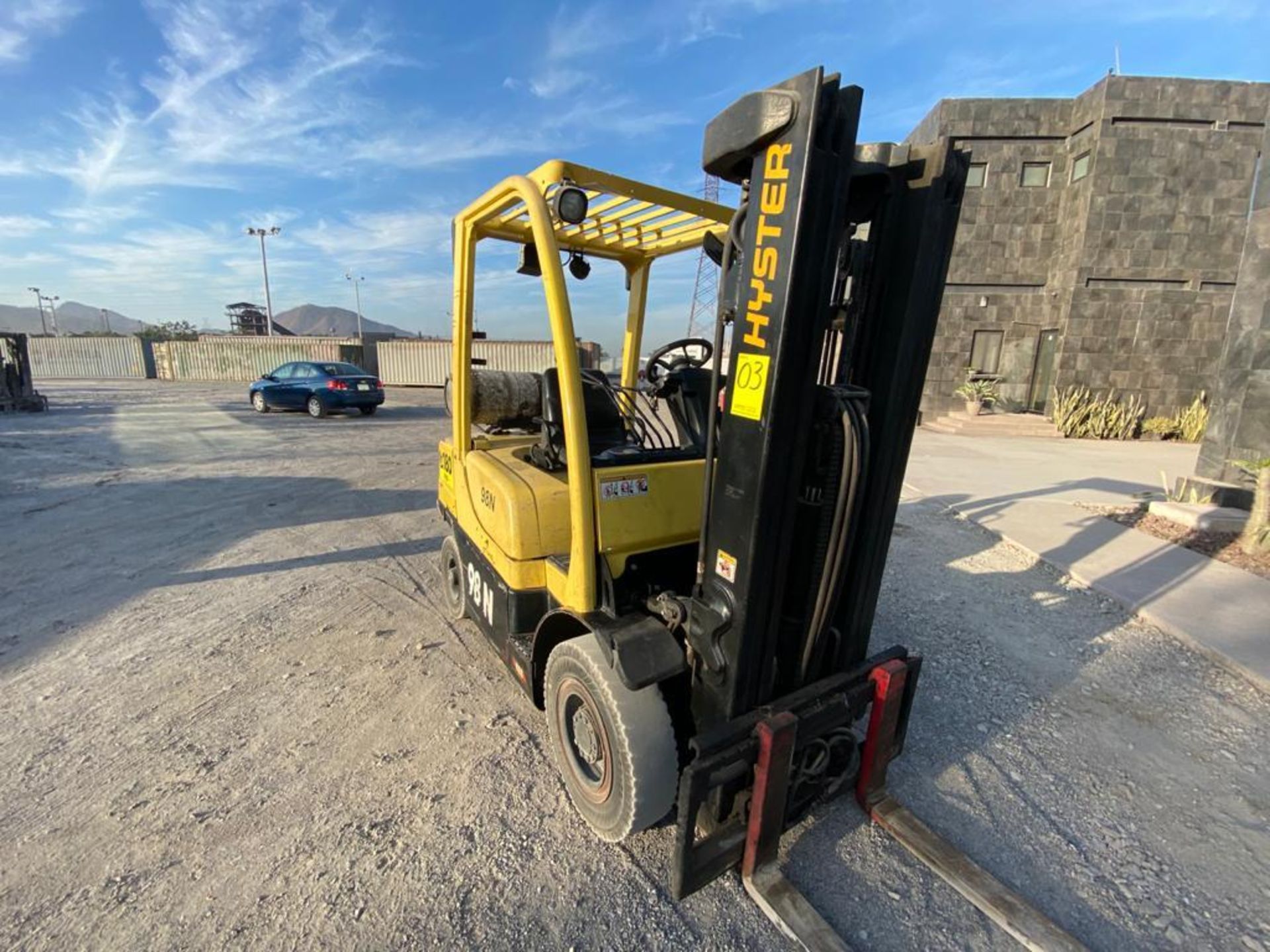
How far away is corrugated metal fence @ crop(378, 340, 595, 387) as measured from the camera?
26.2 m

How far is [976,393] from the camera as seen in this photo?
15805 mm

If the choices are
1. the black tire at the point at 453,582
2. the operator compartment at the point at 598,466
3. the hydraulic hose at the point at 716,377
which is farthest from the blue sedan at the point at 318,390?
the hydraulic hose at the point at 716,377

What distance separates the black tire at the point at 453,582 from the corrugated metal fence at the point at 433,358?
22348mm

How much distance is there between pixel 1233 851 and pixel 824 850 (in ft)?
5.47

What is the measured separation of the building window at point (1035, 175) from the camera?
51.4 ft

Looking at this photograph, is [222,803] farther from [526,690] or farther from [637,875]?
[637,875]

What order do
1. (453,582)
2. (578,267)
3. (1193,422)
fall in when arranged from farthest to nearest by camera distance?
1. (1193,422)
2. (453,582)
3. (578,267)

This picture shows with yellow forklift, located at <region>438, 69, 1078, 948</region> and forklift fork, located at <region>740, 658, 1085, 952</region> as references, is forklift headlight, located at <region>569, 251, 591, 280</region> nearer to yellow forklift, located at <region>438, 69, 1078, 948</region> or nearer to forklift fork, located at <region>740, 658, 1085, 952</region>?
yellow forklift, located at <region>438, 69, 1078, 948</region>

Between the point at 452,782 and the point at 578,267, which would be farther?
the point at 578,267

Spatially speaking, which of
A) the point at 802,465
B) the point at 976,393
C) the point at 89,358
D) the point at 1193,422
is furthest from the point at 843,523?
the point at 89,358

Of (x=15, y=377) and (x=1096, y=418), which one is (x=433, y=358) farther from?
(x=1096, y=418)

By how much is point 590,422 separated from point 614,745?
177 cm

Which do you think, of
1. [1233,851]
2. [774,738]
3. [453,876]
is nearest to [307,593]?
[453,876]

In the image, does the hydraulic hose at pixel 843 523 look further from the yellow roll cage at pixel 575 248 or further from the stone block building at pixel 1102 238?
the stone block building at pixel 1102 238
